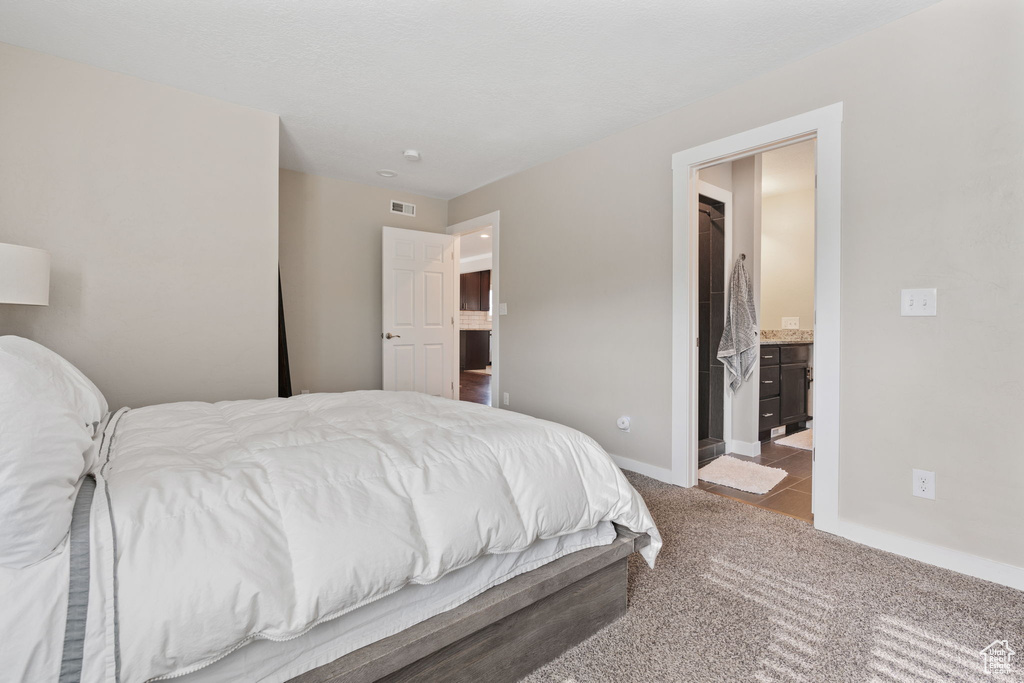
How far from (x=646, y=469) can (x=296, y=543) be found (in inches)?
109

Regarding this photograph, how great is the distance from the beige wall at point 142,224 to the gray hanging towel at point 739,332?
136 inches

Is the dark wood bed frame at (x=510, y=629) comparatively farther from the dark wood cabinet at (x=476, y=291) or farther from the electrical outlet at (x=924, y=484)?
the dark wood cabinet at (x=476, y=291)

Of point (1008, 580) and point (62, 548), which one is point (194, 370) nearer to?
point (62, 548)

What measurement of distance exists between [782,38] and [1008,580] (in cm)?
253

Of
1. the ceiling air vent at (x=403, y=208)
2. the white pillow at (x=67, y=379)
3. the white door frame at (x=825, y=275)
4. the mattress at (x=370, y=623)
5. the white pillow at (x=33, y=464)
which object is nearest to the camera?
the white pillow at (x=33, y=464)

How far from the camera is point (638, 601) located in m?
1.82

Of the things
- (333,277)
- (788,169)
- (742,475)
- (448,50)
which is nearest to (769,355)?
(742,475)

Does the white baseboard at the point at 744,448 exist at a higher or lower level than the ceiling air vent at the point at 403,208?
lower

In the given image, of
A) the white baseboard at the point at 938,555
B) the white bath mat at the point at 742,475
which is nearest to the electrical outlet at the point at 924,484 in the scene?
the white baseboard at the point at 938,555

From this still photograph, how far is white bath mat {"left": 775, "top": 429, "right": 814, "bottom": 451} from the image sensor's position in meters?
4.16

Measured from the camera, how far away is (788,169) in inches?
174

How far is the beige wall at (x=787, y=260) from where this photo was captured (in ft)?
Result: 17.1

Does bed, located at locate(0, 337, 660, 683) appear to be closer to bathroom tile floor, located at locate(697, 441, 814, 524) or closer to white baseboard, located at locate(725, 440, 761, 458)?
bathroom tile floor, located at locate(697, 441, 814, 524)

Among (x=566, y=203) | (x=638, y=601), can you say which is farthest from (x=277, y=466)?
(x=566, y=203)
